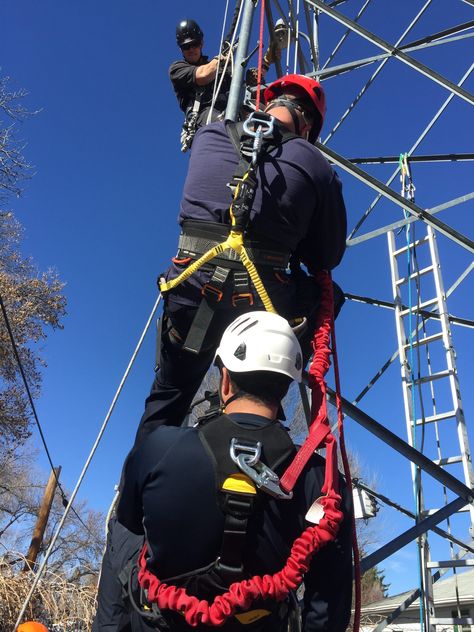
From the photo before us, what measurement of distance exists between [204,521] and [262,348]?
635 mm

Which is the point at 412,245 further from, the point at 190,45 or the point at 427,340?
the point at 190,45

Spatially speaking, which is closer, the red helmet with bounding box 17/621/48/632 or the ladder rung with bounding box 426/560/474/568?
the ladder rung with bounding box 426/560/474/568

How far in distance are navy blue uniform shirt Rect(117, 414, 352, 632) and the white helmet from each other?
214 mm

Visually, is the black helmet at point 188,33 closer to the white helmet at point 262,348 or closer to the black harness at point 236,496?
the white helmet at point 262,348

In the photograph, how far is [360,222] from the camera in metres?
6.14

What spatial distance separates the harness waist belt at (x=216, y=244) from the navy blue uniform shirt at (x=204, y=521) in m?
0.88

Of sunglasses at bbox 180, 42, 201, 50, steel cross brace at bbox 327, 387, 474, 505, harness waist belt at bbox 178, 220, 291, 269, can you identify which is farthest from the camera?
sunglasses at bbox 180, 42, 201, 50

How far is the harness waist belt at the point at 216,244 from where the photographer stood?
2432 millimetres

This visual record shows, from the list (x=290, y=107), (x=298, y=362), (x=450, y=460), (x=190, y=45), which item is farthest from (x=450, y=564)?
(x=190, y=45)

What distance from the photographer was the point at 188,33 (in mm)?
5672

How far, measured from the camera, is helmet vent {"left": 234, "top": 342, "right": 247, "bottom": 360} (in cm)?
196

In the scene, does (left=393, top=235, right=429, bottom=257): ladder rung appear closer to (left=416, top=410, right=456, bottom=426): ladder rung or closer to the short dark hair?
(left=416, top=410, right=456, bottom=426): ladder rung

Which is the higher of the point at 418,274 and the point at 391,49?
the point at 391,49

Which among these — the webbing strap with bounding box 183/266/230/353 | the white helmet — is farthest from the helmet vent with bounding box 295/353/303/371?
the webbing strap with bounding box 183/266/230/353
